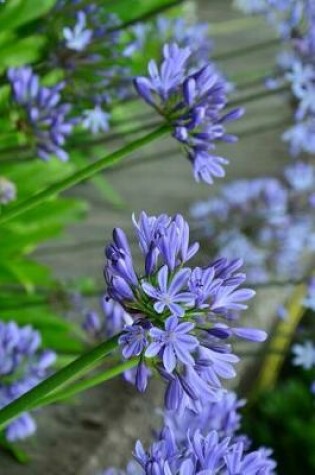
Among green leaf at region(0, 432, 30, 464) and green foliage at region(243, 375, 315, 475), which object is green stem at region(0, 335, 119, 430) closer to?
green leaf at region(0, 432, 30, 464)

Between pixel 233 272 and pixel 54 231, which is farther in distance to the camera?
pixel 54 231

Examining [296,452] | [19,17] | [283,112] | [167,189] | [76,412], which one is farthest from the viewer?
[283,112]

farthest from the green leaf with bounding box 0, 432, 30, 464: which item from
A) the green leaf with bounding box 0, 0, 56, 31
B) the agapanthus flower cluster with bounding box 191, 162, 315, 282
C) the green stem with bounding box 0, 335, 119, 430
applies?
the green stem with bounding box 0, 335, 119, 430

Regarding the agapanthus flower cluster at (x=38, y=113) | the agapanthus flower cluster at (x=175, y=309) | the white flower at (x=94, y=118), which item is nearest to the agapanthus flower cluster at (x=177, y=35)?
the white flower at (x=94, y=118)

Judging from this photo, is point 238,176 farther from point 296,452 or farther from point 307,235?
point 296,452

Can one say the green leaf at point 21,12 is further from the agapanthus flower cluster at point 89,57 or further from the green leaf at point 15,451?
the green leaf at point 15,451

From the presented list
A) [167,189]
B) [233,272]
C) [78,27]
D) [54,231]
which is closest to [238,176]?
[167,189]

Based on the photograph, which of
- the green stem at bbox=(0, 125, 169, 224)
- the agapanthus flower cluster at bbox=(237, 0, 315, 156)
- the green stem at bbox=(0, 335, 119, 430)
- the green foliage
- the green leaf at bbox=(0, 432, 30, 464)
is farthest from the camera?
the green foliage
